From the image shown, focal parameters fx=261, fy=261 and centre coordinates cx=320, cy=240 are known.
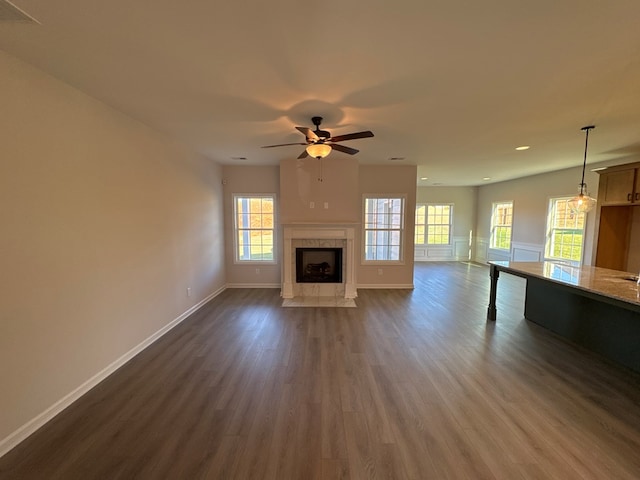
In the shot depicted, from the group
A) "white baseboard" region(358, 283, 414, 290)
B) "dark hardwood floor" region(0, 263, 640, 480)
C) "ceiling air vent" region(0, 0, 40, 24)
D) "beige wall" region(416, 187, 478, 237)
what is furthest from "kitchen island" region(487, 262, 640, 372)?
"beige wall" region(416, 187, 478, 237)

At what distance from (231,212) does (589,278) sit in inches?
230

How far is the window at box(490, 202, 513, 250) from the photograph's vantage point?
784 centimetres

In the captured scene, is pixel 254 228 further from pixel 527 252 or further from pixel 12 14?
pixel 527 252

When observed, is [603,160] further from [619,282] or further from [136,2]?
[136,2]

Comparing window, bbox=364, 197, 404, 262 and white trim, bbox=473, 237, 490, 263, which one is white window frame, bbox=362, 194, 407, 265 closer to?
window, bbox=364, 197, 404, 262

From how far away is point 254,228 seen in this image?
230 inches

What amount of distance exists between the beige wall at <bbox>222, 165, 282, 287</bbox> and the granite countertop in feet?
14.0

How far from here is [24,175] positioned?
74.2 inches

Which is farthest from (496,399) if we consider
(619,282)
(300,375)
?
(619,282)

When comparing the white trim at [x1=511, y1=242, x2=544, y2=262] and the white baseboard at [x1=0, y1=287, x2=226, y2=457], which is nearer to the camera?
the white baseboard at [x1=0, y1=287, x2=226, y2=457]

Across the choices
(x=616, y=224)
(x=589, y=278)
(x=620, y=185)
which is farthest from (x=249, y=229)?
(x=616, y=224)

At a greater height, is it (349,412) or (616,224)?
(616,224)

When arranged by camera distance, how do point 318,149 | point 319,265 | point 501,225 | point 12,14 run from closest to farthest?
1. point 12,14
2. point 318,149
3. point 319,265
4. point 501,225

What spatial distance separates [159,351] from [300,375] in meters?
1.76
